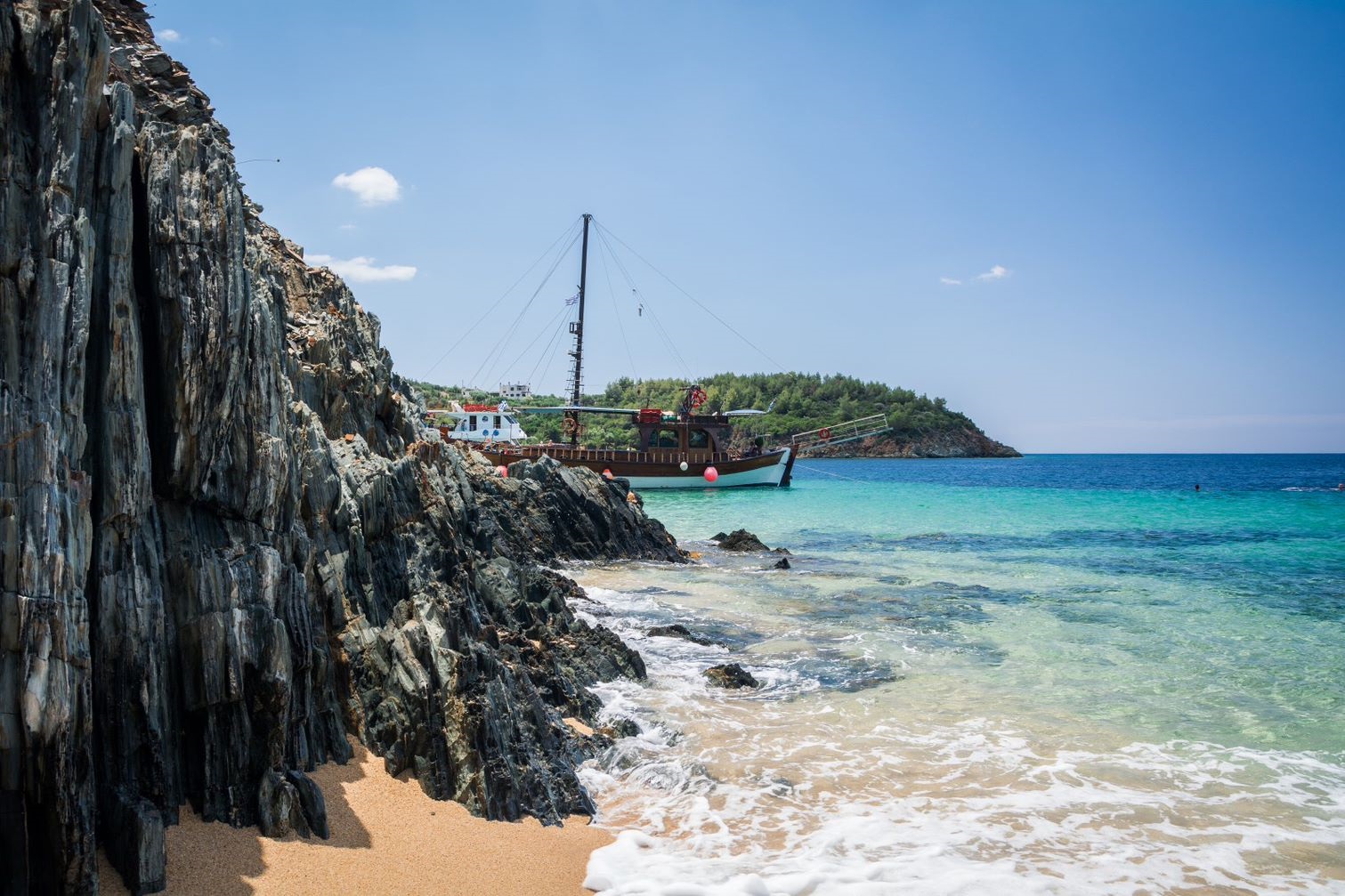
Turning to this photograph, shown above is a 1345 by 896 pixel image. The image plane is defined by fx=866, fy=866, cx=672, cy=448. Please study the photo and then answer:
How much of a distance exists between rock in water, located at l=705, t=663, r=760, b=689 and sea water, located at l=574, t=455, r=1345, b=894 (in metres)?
0.19

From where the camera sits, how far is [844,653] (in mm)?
14984

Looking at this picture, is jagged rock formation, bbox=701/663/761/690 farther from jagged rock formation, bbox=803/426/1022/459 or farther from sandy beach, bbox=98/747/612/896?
jagged rock formation, bbox=803/426/1022/459

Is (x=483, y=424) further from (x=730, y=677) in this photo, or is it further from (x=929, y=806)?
(x=929, y=806)

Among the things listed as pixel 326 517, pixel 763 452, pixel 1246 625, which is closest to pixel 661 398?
Result: pixel 763 452

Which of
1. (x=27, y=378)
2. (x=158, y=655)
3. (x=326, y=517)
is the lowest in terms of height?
(x=158, y=655)

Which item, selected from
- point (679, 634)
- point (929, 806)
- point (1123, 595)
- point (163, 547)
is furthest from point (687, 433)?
point (163, 547)

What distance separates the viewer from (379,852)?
6.36 meters

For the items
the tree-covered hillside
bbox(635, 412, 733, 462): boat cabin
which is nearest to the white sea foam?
bbox(635, 412, 733, 462): boat cabin

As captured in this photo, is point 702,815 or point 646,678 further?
point 646,678

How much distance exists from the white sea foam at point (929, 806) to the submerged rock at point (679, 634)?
10.5 ft

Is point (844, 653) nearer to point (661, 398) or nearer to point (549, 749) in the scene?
point (549, 749)

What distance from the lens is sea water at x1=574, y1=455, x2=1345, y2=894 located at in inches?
301

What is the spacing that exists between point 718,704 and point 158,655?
7.65 metres

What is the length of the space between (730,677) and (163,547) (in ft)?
27.9
